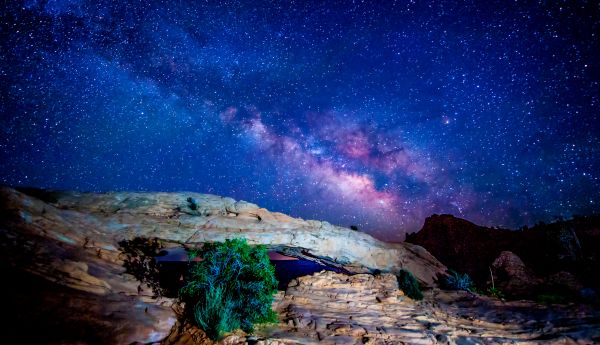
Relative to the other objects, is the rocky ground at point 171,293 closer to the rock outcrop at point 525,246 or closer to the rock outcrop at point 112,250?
the rock outcrop at point 112,250

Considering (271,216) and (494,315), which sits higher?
(271,216)

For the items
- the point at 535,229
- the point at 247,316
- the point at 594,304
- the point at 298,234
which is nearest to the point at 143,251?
the point at 247,316

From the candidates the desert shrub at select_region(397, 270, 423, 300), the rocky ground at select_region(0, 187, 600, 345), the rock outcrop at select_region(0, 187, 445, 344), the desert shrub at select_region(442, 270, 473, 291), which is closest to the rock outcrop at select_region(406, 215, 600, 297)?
the desert shrub at select_region(442, 270, 473, 291)

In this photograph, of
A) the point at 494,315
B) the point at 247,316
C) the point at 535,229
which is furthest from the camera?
the point at 535,229

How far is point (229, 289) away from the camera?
8.55m

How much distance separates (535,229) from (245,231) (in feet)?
134

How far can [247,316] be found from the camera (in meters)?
8.23

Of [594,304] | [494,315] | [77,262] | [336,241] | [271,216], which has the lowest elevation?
[494,315]

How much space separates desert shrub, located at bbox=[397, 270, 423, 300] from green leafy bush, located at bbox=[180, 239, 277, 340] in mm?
9353

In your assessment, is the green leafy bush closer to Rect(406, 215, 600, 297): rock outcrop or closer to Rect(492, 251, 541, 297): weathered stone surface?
Rect(492, 251, 541, 297): weathered stone surface

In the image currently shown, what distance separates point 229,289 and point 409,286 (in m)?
11.4

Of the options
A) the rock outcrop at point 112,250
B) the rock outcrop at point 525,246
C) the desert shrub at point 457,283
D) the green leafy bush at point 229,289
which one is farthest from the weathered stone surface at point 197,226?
the rock outcrop at point 525,246

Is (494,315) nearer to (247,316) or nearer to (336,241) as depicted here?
(336,241)

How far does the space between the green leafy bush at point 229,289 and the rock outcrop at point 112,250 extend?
978 mm
